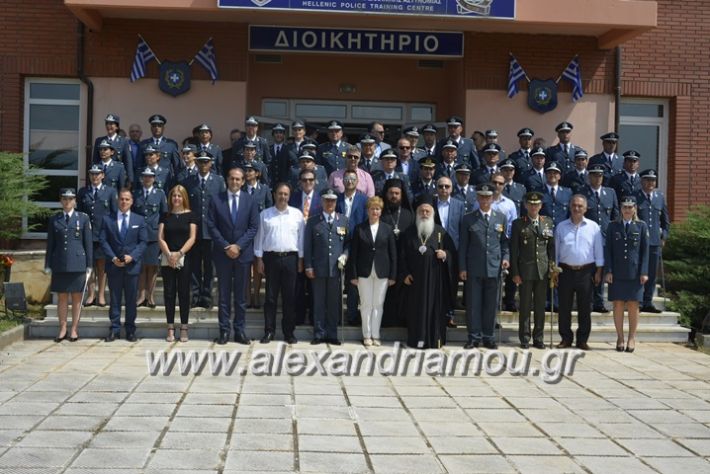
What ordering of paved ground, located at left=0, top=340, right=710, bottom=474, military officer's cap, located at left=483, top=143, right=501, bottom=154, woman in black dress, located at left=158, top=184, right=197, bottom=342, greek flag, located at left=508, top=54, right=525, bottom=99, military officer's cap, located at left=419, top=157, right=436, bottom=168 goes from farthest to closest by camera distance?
greek flag, located at left=508, top=54, right=525, bottom=99
military officer's cap, located at left=483, top=143, right=501, bottom=154
military officer's cap, located at left=419, top=157, right=436, bottom=168
woman in black dress, located at left=158, top=184, right=197, bottom=342
paved ground, located at left=0, top=340, right=710, bottom=474

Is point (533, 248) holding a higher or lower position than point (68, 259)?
higher

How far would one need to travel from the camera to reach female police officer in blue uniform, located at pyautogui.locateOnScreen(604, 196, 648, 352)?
33.6 ft

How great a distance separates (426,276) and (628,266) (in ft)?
7.87

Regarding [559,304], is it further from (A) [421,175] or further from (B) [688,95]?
(B) [688,95]

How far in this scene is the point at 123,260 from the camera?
33.1 ft

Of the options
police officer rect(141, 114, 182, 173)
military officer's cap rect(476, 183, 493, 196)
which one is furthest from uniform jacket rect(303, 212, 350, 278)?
police officer rect(141, 114, 182, 173)

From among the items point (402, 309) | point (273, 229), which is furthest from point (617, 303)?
point (273, 229)

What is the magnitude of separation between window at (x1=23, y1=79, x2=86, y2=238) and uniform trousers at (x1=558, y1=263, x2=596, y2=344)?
26.9 feet

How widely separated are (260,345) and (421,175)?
3.05 metres

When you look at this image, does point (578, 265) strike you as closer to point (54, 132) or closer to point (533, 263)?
point (533, 263)

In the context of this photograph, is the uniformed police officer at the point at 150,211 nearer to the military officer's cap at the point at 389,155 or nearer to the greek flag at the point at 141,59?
the military officer's cap at the point at 389,155

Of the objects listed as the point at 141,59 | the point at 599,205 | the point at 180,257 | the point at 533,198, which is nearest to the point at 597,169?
the point at 599,205

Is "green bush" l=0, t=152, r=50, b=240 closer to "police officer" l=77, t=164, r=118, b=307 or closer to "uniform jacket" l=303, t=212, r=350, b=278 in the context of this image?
"police officer" l=77, t=164, r=118, b=307

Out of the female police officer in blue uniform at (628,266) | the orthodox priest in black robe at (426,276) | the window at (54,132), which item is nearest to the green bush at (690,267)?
the female police officer in blue uniform at (628,266)
